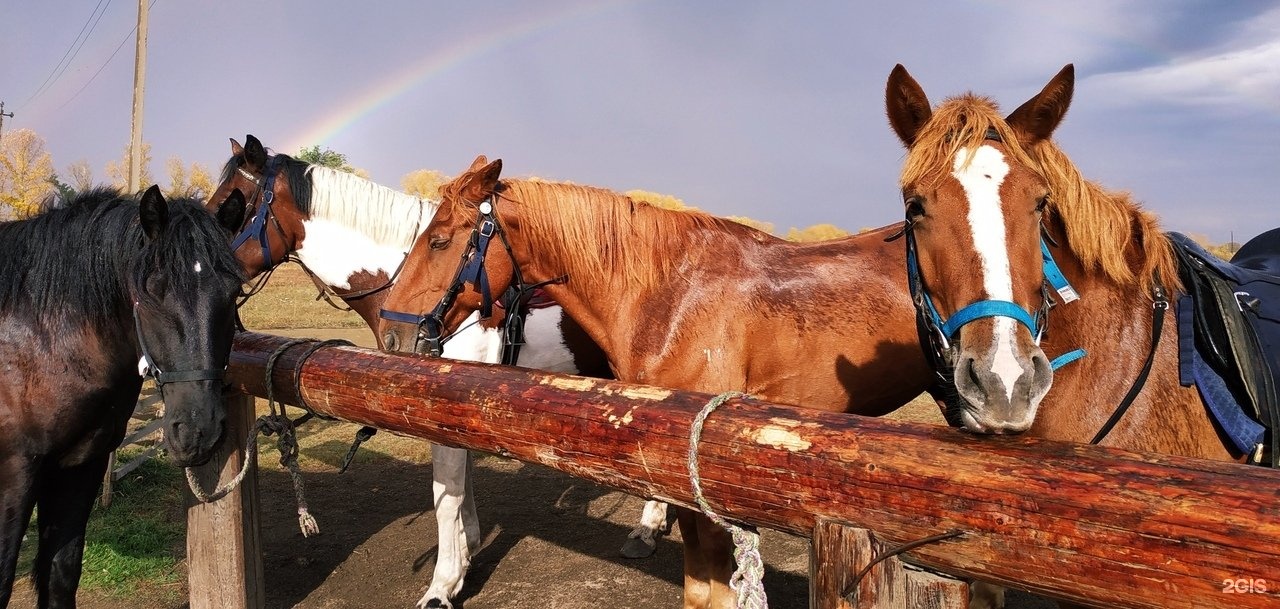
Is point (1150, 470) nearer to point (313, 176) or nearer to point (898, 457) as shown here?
point (898, 457)

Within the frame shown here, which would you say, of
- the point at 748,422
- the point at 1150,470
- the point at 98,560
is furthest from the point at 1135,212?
the point at 98,560

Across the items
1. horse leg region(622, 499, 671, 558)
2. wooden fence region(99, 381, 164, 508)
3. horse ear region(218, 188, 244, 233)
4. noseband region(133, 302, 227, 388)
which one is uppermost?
horse ear region(218, 188, 244, 233)

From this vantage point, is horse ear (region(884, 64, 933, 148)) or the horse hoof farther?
the horse hoof

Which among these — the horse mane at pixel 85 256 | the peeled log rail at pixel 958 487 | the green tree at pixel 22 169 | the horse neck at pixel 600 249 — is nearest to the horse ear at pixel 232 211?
the horse mane at pixel 85 256

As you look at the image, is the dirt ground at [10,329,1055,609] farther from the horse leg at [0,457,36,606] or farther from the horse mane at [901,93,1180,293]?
the horse mane at [901,93,1180,293]

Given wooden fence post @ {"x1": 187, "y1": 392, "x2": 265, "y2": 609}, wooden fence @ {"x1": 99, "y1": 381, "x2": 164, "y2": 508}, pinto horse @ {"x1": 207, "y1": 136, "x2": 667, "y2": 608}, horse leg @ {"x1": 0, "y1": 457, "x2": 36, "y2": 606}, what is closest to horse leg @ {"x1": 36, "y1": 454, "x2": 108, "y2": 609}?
horse leg @ {"x1": 0, "y1": 457, "x2": 36, "y2": 606}

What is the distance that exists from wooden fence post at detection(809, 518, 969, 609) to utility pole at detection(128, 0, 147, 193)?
12.1 metres

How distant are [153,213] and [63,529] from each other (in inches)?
61.6

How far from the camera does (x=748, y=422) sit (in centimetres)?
157

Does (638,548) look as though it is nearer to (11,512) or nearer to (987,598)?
(987,598)

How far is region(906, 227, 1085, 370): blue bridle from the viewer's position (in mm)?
1583

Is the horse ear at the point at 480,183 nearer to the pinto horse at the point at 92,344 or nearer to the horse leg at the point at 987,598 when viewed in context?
the pinto horse at the point at 92,344

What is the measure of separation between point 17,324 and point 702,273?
296 centimetres

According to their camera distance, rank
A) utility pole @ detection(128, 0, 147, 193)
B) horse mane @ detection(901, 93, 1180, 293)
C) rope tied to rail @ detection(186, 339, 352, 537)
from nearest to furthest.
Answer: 1. horse mane @ detection(901, 93, 1180, 293)
2. rope tied to rail @ detection(186, 339, 352, 537)
3. utility pole @ detection(128, 0, 147, 193)
